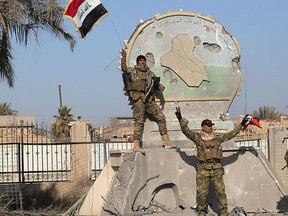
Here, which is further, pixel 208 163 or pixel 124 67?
pixel 124 67

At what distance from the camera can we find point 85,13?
10172 millimetres

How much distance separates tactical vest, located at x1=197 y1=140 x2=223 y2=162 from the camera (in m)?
8.30

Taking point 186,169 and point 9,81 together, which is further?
point 9,81

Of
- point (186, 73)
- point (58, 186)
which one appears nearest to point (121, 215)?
point (186, 73)

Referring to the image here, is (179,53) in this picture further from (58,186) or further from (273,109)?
(273,109)

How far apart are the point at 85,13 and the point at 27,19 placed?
156 centimetres

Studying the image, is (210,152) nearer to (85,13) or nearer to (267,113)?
(85,13)

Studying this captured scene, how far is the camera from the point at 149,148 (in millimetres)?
9578

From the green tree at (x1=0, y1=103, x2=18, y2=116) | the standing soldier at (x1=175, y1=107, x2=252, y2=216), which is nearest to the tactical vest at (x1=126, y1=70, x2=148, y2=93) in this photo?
the standing soldier at (x1=175, y1=107, x2=252, y2=216)

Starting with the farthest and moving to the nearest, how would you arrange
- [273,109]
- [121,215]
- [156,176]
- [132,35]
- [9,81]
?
[273,109] → [9,81] → [132,35] → [156,176] → [121,215]

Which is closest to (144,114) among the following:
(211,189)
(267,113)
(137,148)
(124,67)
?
(137,148)

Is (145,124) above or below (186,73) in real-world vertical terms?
below

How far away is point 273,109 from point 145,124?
36.6m

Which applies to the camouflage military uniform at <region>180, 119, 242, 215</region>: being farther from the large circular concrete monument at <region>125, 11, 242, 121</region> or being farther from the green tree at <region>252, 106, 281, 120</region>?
the green tree at <region>252, 106, 281, 120</region>
